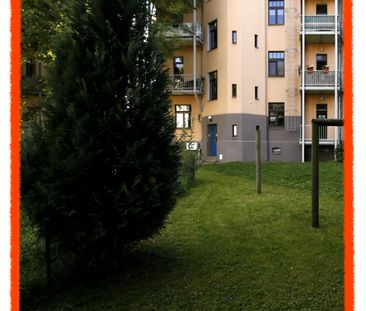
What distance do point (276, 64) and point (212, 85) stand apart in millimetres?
4636


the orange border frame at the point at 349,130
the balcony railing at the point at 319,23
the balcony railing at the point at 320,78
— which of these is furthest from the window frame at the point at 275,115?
the orange border frame at the point at 349,130

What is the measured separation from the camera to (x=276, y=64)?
2517 cm

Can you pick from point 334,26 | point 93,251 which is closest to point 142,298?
point 93,251

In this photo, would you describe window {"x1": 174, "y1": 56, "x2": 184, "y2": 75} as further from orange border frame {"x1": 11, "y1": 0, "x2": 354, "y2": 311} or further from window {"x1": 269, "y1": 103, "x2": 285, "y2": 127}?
orange border frame {"x1": 11, "y1": 0, "x2": 354, "y2": 311}

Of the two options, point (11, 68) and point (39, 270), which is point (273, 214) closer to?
point (39, 270)

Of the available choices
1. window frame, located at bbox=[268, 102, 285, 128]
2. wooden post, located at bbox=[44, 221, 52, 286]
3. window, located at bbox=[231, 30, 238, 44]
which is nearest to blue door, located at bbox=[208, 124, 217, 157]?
window frame, located at bbox=[268, 102, 285, 128]

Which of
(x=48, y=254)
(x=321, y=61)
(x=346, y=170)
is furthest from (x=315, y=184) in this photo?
(x=321, y=61)

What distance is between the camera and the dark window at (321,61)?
25.5 meters

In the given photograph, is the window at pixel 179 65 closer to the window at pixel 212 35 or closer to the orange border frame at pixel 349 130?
the window at pixel 212 35

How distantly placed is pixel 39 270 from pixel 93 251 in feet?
3.63

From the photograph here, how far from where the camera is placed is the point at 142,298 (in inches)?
153

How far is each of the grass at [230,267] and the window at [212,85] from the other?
59.8 ft

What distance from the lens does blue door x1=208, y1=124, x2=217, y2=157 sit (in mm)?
25375

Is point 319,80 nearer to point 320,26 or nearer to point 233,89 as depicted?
point 320,26
